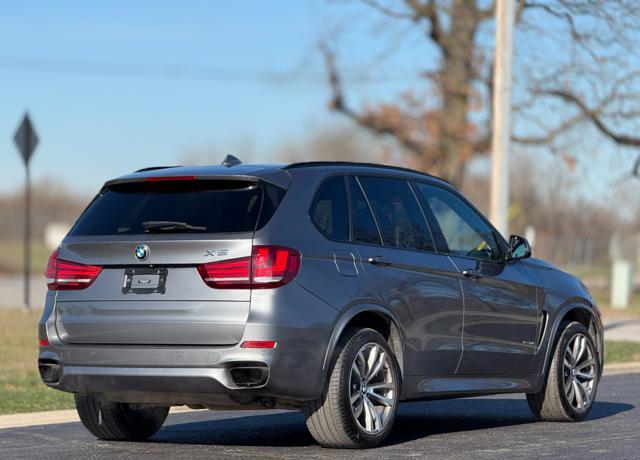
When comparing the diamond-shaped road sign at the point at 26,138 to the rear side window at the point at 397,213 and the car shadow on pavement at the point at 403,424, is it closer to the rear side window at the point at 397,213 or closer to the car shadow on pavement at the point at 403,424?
the car shadow on pavement at the point at 403,424

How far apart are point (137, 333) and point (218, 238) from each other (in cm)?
75

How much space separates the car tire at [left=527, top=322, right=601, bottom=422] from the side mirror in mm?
800

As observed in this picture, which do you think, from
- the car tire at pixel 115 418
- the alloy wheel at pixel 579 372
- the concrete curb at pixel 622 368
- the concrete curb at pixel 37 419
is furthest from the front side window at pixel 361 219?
the concrete curb at pixel 622 368

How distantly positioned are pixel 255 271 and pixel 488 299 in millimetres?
2406

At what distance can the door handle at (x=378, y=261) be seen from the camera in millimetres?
8164

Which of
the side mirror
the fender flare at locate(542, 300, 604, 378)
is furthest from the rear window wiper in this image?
the fender flare at locate(542, 300, 604, 378)

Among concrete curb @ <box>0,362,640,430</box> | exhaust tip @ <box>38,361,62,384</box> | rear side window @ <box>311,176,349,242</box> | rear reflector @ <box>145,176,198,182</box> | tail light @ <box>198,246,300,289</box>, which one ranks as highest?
rear reflector @ <box>145,176,198,182</box>

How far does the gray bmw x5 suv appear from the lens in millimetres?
7453

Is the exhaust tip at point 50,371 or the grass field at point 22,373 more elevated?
the exhaust tip at point 50,371

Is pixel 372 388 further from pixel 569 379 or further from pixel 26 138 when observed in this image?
pixel 26 138

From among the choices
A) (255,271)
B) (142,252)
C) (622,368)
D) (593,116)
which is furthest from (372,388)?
(593,116)

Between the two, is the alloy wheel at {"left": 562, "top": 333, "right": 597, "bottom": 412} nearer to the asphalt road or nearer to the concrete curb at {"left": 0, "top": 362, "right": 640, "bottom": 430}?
the asphalt road

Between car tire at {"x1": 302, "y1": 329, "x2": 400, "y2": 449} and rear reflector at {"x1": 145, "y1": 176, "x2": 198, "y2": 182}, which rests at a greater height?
rear reflector at {"x1": 145, "y1": 176, "x2": 198, "y2": 182}

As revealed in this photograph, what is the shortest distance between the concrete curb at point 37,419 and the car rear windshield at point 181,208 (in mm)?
2416
